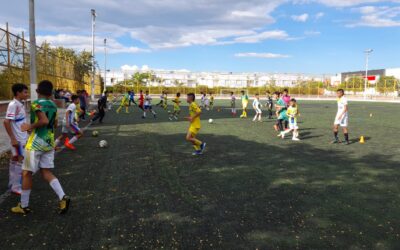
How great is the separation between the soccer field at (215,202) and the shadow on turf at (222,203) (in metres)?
0.02

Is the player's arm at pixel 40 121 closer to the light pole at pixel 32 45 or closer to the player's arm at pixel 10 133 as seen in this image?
the player's arm at pixel 10 133

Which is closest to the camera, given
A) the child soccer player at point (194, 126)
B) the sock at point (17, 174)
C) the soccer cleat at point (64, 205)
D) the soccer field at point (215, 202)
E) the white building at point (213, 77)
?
the soccer field at point (215, 202)

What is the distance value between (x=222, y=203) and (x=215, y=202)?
0.12 m

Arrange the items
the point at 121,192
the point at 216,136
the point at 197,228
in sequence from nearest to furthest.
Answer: the point at 197,228 < the point at 121,192 < the point at 216,136

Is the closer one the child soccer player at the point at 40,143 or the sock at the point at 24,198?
the child soccer player at the point at 40,143

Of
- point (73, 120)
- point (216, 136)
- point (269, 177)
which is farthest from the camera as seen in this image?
point (216, 136)

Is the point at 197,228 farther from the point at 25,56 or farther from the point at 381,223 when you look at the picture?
the point at 25,56

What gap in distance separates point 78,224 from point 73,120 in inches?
274

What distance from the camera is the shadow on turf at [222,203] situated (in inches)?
173

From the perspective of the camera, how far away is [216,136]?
13.8 meters

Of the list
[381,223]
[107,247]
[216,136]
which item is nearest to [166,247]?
[107,247]

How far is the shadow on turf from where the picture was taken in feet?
14.4

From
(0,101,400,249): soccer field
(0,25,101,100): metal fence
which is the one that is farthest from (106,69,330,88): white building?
(0,101,400,249): soccer field

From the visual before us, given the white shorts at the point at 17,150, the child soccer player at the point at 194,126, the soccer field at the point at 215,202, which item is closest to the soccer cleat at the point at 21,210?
the soccer field at the point at 215,202
